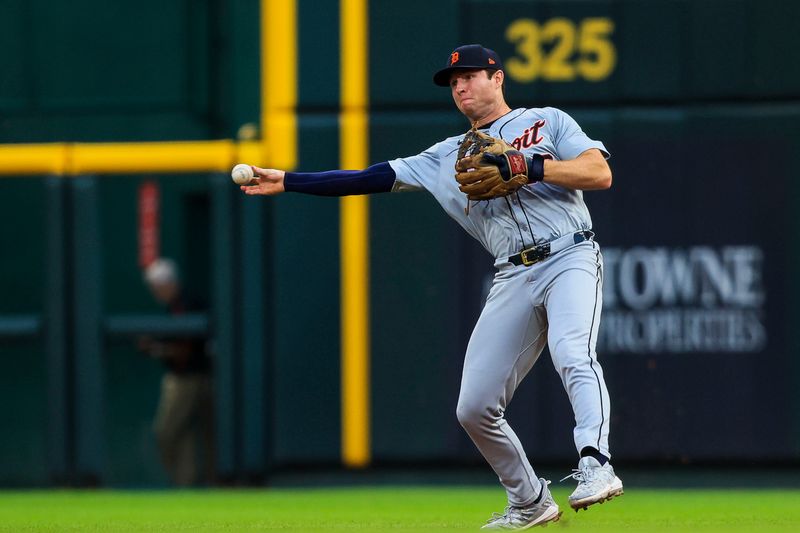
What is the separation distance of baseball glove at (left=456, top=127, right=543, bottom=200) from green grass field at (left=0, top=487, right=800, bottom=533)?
1145mm

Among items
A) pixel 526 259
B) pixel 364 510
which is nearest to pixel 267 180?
pixel 526 259

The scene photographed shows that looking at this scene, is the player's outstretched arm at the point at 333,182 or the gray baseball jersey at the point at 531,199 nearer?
the gray baseball jersey at the point at 531,199

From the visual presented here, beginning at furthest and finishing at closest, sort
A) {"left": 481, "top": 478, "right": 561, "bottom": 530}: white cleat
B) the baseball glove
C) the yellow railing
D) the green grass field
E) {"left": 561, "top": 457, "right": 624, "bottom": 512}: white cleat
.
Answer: the yellow railing, the green grass field, {"left": 481, "top": 478, "right": 561, "bottom": 530}: white cleat, the baseball glove, {"left": 561, "top": 457, "right": 624, "bottom": 512}: white cleat

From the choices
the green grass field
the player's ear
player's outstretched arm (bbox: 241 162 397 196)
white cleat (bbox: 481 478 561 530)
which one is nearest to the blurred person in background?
the green grass field

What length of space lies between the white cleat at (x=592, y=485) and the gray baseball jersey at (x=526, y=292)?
1.07ft

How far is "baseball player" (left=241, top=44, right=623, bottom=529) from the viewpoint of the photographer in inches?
192

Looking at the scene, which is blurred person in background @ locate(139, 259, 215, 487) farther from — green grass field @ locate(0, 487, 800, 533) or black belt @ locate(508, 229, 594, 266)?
black belt @ locate(508, 229, 594, 266)

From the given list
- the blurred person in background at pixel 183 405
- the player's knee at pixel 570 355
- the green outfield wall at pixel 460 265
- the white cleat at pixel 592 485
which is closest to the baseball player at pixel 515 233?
the player's knee at pixel 570 355

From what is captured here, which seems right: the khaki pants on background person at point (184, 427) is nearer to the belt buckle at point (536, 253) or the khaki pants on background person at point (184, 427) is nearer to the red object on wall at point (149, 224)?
the red object on wall at point (149, 224)

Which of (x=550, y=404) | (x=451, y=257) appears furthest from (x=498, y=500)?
(x=451, y=257)

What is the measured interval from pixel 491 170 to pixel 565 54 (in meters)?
3.04

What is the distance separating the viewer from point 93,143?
28.8ft

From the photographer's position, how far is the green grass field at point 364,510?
17.7ft

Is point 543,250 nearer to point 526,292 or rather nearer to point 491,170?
point 526,292
